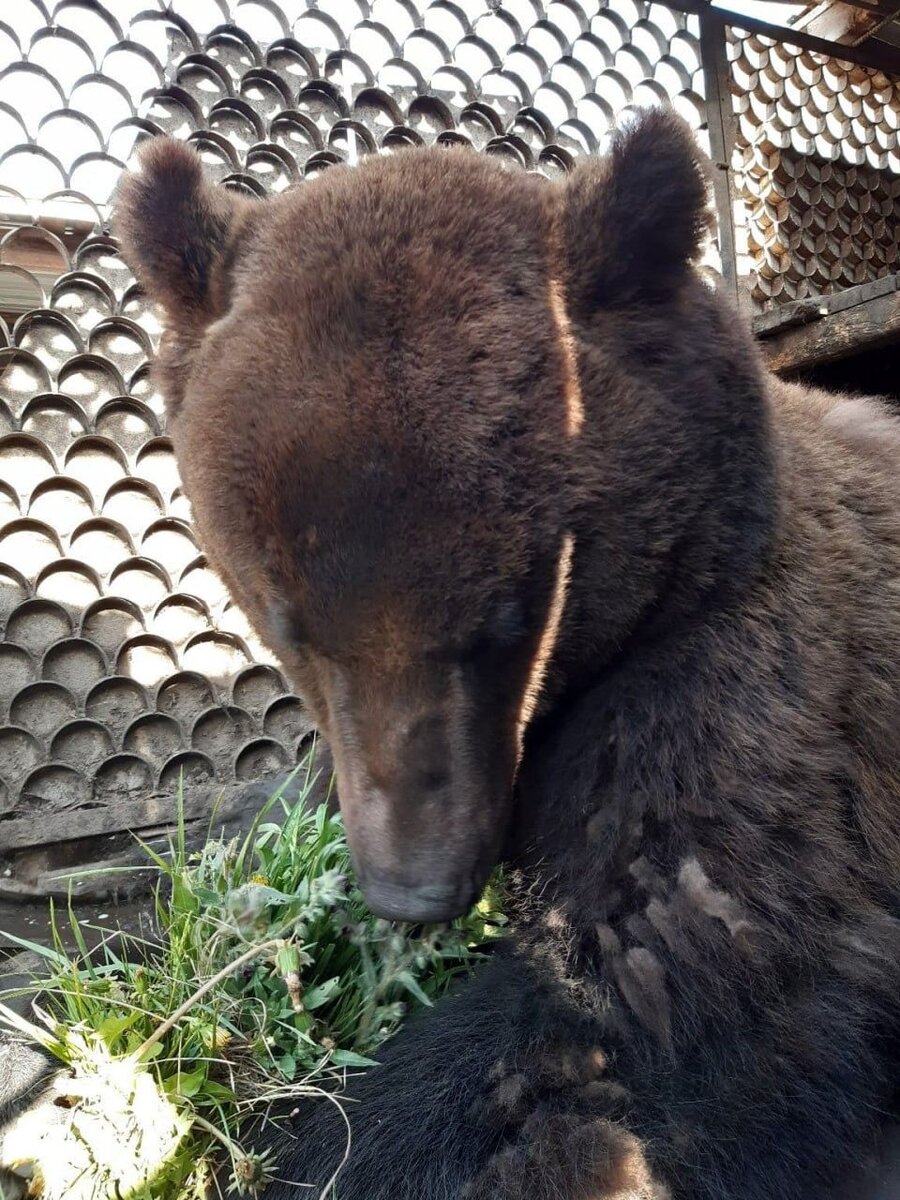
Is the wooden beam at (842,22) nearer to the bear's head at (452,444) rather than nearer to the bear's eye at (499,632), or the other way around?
the bear's head at (452,444)

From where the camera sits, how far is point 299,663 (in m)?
1.90

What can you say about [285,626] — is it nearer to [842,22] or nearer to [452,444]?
[452,444]

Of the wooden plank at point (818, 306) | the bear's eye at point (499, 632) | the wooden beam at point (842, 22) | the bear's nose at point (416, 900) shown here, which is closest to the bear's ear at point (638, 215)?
the bear's eye at point (499, 632)

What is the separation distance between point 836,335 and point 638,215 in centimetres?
276

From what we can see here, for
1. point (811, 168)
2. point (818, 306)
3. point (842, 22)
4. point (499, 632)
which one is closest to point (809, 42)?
point (842, 22)

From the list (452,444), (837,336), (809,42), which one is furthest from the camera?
(809,42)

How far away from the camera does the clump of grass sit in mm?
1717

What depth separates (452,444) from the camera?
5.15ft

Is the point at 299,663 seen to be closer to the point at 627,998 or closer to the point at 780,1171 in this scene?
the point at 627,998

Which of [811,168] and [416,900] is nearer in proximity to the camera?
[416,900]

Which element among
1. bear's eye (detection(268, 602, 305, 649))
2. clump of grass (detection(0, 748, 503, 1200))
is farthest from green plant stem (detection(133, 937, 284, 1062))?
bear's eye (detection(268, 602, 305, 649))

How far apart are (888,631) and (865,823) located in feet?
1.41

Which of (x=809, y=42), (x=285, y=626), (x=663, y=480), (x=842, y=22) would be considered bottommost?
(x=285, y=626)

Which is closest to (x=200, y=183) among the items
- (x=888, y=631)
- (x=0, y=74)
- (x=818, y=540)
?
(x=818, y=540)
